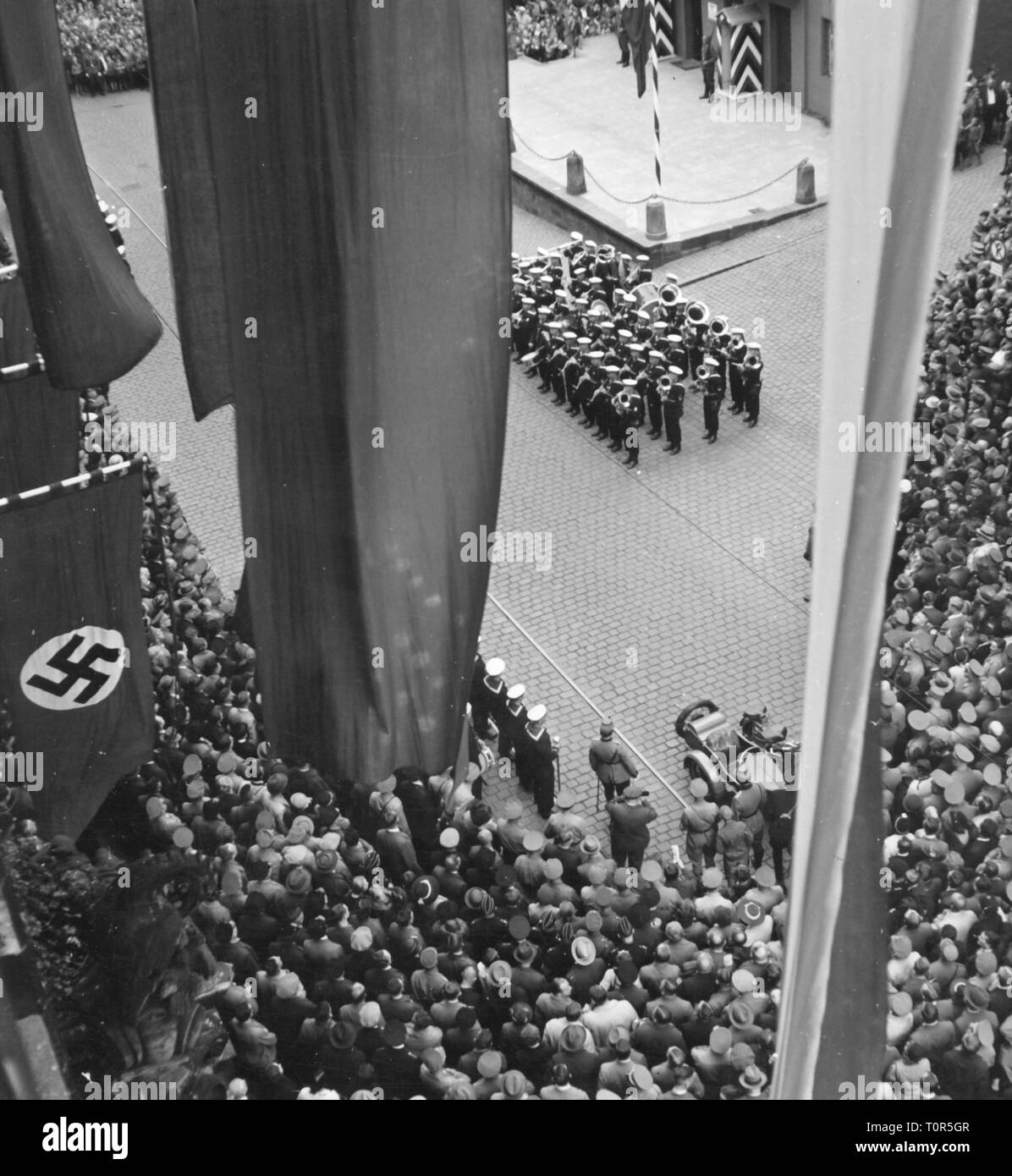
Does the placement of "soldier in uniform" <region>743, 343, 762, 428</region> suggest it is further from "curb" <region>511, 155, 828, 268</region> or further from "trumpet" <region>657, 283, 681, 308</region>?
"curb" <region>511, 155, 828, 268</region>

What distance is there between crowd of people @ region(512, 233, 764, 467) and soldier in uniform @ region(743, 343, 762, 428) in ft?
0.03

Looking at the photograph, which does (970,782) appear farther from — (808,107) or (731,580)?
(808,107)

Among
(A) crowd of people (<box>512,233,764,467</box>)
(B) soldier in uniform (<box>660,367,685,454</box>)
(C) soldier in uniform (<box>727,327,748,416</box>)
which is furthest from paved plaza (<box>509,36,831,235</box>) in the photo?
(B) soldier in uniform (<box>660,367,685,454</box>)

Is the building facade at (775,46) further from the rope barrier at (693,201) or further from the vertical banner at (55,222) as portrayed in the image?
the vertical banner at (55,222)

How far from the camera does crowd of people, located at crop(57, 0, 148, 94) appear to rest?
3291 cm

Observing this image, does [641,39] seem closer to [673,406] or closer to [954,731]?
[673,406]

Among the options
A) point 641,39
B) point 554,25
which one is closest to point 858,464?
point 641,39

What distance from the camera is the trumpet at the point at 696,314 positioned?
63.0 feet

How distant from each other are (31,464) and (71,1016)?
12.8 ft

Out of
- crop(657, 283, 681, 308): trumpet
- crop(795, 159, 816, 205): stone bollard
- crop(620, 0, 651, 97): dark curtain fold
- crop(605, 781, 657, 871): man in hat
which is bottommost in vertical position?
crop(605, 781, 657, 871): man in hat

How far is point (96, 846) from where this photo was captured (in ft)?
40.3

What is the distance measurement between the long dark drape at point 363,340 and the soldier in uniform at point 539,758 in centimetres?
288

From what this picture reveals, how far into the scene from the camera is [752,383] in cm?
1864

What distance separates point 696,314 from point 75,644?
11125mm
